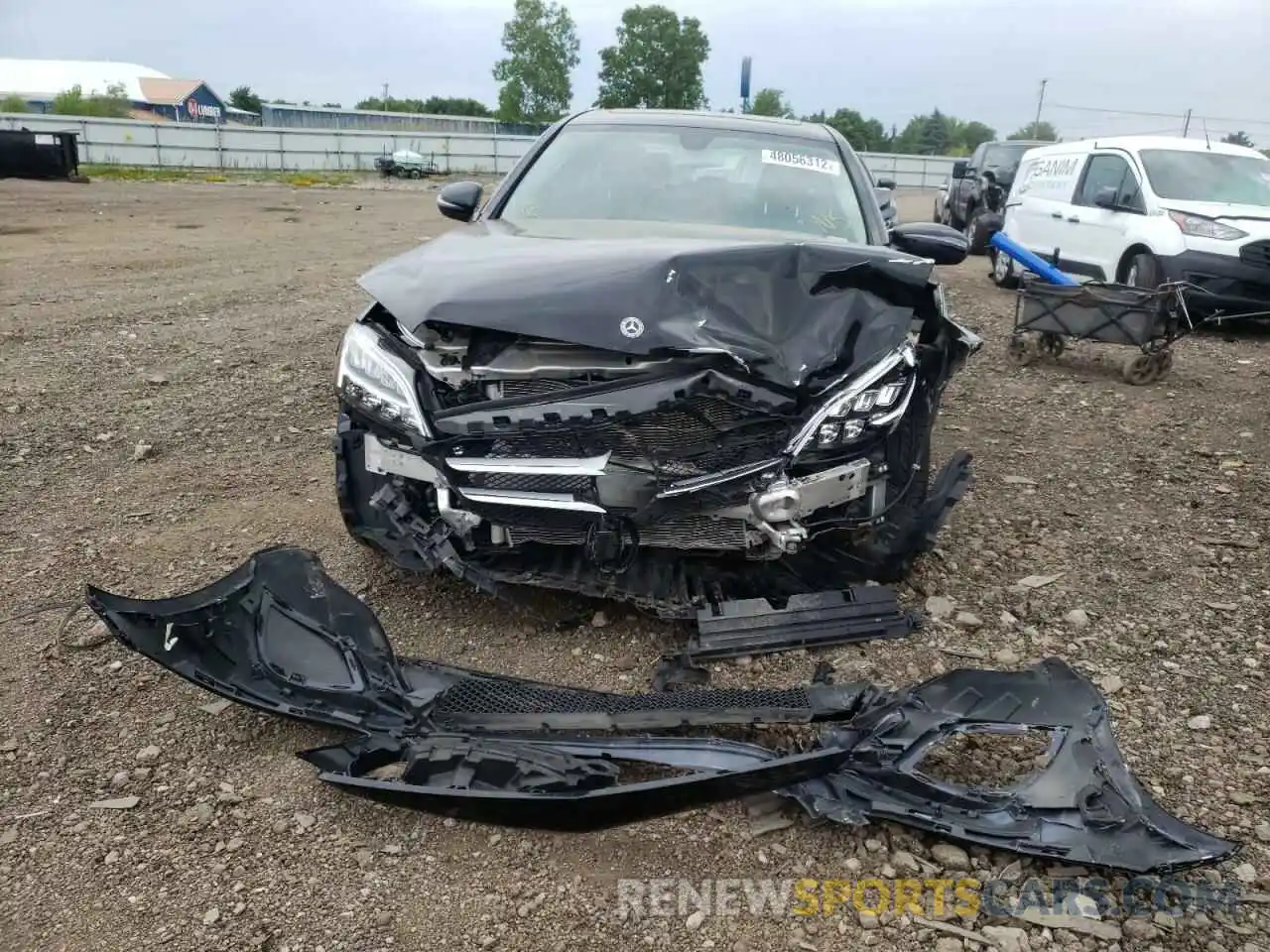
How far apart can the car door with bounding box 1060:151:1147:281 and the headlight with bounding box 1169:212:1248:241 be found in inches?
17.7

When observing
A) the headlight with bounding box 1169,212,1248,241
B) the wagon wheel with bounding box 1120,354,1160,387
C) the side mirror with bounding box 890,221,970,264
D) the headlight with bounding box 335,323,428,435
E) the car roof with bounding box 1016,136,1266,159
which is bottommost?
the wagon wheel with bounding box 1120,354,1160,387

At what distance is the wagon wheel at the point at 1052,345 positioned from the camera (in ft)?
25.3

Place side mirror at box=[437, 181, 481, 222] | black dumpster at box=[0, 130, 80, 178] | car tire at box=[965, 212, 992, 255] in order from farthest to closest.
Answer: black dumpster at box=[0, 130, 80, 178] → car tire at box=[965, 212, 992, 255] → side mirror at box=[437, 181, 481, 222]

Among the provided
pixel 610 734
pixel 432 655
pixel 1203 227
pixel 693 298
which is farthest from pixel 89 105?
pixel 610 734

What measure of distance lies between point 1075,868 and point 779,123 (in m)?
3.82

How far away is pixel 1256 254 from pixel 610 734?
8.39 metres

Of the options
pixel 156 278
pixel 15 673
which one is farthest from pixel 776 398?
pixel 156 278

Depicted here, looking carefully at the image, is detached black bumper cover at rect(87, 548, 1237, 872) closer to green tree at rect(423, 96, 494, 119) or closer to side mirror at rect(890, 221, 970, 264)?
side mirror at rect(890, 221, 970, 264)

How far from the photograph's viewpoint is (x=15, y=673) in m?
3.01

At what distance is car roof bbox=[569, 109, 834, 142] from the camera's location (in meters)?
4.80

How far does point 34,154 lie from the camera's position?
2194 centimetres

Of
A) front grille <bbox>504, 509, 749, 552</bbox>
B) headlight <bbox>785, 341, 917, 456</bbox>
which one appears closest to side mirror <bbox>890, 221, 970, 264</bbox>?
headlight <bbox>785, 341, 917, 456</bbox>

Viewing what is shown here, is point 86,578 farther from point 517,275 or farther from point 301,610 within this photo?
point 517,275

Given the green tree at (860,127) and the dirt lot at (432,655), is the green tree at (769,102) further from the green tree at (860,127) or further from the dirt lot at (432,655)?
the dirt lot at (432,655)
